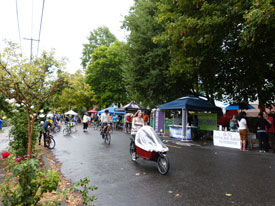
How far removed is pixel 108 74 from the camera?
142 feet

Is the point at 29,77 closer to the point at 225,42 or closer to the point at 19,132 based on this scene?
the point at 19,132

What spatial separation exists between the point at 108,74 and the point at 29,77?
37.9 metres

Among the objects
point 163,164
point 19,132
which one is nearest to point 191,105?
point 163,164

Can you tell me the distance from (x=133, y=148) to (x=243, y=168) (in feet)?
12.4

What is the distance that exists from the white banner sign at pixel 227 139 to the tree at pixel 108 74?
29292 mm

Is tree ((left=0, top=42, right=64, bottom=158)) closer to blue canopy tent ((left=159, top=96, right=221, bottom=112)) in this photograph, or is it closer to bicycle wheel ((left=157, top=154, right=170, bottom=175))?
bicycle wheel ((left=157, top=154, right=170, bottom=175))

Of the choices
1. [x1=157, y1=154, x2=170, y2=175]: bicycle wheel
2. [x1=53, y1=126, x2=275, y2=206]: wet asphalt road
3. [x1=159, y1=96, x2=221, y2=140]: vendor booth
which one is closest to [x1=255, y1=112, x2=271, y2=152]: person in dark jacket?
[x1=53, y1=126, x2=275, y2=206]: wet asphalt road

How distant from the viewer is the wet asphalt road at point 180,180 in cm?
487

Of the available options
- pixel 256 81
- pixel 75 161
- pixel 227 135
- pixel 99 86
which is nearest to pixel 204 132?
pixel 227 135

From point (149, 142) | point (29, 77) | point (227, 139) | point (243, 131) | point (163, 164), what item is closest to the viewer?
point (29, 77)

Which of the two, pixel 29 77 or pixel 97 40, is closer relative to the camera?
pixel 29 77

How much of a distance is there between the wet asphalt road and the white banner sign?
9.61 feet

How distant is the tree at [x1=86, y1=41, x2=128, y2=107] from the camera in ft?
138

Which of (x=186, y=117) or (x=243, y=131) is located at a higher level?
(x=186, y=117)
